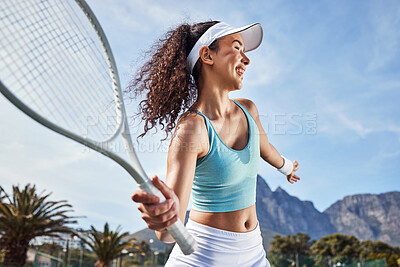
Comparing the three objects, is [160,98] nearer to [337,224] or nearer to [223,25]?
[223,25]

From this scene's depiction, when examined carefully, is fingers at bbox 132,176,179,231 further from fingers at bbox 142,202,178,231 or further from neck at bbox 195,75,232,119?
neck at bbox 195,75,232,119

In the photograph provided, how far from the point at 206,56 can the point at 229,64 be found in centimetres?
15

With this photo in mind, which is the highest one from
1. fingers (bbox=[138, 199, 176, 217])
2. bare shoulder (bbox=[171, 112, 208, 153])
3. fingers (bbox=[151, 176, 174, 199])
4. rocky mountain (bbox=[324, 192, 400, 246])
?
rocky mountain (bbox=[324, 192, 400, 246])

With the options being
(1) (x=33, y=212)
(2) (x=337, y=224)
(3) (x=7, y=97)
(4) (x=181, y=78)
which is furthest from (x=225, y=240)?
(2) (x=337, y=224)

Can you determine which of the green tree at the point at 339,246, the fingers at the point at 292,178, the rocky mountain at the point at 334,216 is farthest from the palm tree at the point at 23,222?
the rocky mountain at the point at 334,216

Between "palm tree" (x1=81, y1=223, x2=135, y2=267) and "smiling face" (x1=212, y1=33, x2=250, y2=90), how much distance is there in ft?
63.7

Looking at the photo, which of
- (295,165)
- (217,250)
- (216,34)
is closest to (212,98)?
(216,34)

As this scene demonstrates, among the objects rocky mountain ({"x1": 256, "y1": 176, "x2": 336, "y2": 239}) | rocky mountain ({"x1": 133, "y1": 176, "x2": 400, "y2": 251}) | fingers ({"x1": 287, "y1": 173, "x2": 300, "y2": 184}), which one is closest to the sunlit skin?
fingers ({"x1": 287, "y1": 173, "x2": 300, "y2": 184})

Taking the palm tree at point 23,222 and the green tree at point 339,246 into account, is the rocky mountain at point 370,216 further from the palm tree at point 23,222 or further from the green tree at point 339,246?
the palm tree at point 23,222

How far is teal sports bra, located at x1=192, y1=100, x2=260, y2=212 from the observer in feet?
6.61

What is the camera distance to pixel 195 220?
2045 mm

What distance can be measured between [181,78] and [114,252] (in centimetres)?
1981

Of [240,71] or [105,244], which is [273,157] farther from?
[105,244]

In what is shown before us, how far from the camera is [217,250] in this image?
1.92 meters
